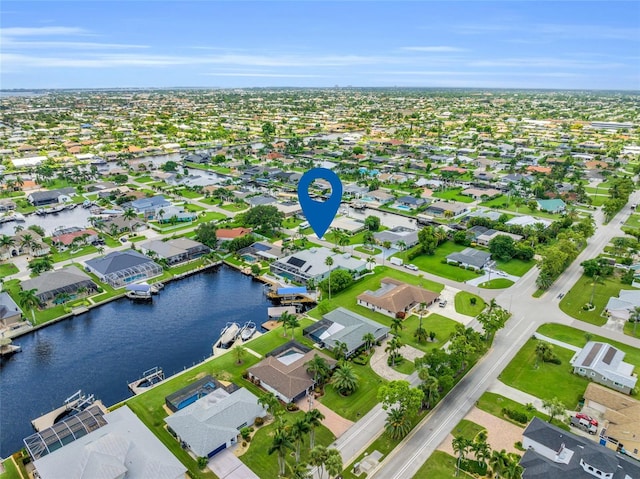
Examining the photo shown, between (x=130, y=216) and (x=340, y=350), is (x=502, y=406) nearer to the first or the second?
(x=340, y=350)

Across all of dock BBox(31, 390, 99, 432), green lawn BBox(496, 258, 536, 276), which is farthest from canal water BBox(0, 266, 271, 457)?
green lawn BBox(496, 258, 536, 276)

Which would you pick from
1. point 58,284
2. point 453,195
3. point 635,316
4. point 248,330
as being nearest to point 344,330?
point 248,330

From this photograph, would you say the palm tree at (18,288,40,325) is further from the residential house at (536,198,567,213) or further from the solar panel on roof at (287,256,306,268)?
the residential house at (536,198,567,213)

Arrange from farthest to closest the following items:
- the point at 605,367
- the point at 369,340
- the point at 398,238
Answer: the point at 398,238, the point at 369,340, the point at 605,367

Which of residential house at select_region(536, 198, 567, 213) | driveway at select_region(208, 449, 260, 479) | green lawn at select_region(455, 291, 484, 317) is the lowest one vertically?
driveway at select_region(208, 449, 260, 479)

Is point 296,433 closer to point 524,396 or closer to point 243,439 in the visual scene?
point 243,439

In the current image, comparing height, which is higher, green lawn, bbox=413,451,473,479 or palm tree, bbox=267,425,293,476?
palm tree, bbox=267,425,293,476
